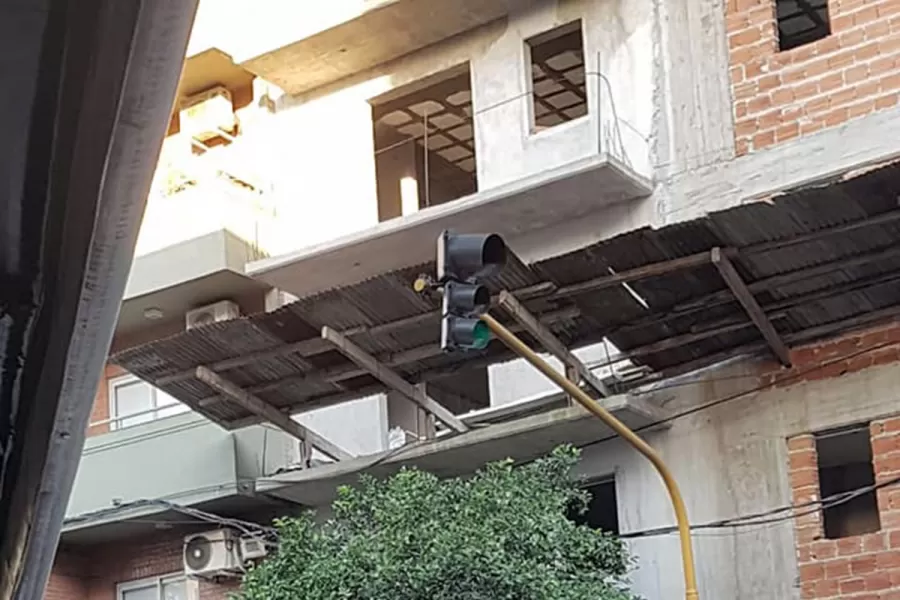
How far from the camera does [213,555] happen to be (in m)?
15.9

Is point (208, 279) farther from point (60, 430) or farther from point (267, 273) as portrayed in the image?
point (60, 430)

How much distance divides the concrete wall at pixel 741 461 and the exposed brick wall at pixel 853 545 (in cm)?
11

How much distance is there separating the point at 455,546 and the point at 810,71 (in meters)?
5.30

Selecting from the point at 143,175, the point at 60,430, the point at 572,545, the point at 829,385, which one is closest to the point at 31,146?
the point at 143,175

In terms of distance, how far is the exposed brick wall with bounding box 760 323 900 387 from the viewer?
12.2 m

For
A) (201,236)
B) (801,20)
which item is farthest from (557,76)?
(201,236)

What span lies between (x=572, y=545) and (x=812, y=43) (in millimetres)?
4996

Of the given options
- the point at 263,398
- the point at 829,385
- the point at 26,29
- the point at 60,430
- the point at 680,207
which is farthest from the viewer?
the point at 263,398

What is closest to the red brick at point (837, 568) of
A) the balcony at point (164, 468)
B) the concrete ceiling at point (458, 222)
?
the concrete ceiling at point (458, 222)

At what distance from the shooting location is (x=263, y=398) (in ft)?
47.3

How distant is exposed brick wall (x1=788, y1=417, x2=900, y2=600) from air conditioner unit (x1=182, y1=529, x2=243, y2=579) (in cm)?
626

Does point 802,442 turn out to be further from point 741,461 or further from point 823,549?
point 823,549

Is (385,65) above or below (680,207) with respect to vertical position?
above

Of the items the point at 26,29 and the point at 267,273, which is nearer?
the point at 26,29
